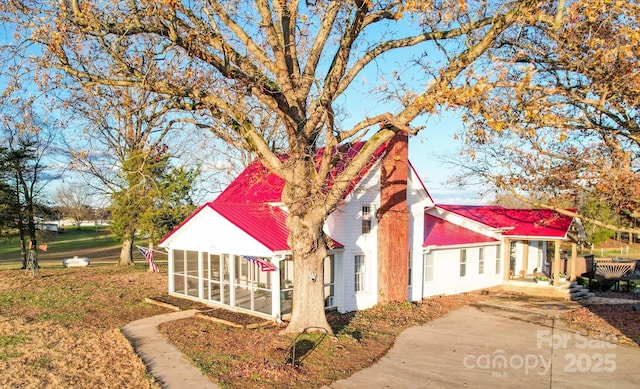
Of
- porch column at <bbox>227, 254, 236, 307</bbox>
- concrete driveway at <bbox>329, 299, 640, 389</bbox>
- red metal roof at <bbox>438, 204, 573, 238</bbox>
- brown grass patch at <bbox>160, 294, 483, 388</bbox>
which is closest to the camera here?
brown grass patch at <bbox>160, 294, 483, 388</bbox>

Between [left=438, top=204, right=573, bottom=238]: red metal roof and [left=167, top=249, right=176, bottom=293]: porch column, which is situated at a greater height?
[left=438, top=204, right=573, bottom=238]: red metal roof

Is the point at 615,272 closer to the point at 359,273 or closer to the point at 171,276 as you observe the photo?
the point at 359,273

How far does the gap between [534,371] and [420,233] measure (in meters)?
9.63

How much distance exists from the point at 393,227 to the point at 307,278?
6.56 m

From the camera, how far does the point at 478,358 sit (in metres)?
12.0

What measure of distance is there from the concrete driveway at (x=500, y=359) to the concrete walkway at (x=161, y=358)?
9.33 ft

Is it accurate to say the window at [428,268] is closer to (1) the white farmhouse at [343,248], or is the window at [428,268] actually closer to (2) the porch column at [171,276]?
(1) the white farmhouse at [343,248]

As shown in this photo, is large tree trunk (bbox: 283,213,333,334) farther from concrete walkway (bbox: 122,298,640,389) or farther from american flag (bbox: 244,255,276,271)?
concrete walkway (bbox: 122,298,640,389)

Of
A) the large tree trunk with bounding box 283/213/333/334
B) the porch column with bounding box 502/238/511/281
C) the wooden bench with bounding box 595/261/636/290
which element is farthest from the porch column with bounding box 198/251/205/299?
the wooden bench with bounding box 595/261/636/290

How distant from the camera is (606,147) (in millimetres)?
15016

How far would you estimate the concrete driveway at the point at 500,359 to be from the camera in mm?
10164

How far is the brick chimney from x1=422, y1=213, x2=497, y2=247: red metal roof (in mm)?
2040

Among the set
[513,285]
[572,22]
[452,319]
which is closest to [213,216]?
[452,319]

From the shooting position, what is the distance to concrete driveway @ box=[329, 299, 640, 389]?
10.2m
